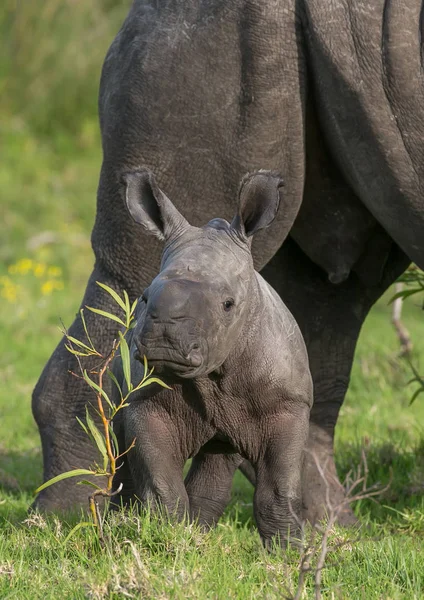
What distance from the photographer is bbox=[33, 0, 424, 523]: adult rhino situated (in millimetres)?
4266

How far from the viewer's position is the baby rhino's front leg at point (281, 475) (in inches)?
148

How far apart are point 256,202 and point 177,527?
1.04m

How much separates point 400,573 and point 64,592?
40.2 inches

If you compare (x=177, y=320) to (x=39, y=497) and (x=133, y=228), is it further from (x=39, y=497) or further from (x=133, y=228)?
(x=39, y=497)

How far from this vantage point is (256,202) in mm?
3824

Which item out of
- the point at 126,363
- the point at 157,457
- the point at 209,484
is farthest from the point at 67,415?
the point at 126,363

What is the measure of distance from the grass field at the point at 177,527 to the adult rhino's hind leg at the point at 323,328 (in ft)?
0.81

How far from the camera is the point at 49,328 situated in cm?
1024

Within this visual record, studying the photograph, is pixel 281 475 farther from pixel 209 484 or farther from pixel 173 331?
pixel 173 331

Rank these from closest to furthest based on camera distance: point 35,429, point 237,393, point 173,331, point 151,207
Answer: point 173,331, point 237,393, point 151,207, point 35,429

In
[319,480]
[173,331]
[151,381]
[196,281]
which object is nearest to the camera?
[173,331]

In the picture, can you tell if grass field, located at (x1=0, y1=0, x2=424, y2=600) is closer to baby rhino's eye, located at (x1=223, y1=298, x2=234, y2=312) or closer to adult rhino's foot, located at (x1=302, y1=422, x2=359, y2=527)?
adult rhino's foot, located at (x1=302, y1=422, x2=359, y2=527)

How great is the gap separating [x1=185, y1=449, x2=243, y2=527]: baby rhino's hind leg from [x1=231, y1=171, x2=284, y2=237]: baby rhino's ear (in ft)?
2.84

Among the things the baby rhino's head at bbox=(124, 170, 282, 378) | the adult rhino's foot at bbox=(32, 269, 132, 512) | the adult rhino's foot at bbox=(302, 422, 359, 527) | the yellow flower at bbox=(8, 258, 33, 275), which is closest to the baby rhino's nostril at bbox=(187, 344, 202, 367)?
the baby rhino's head at bbox=(124, 170, 282, 378)
